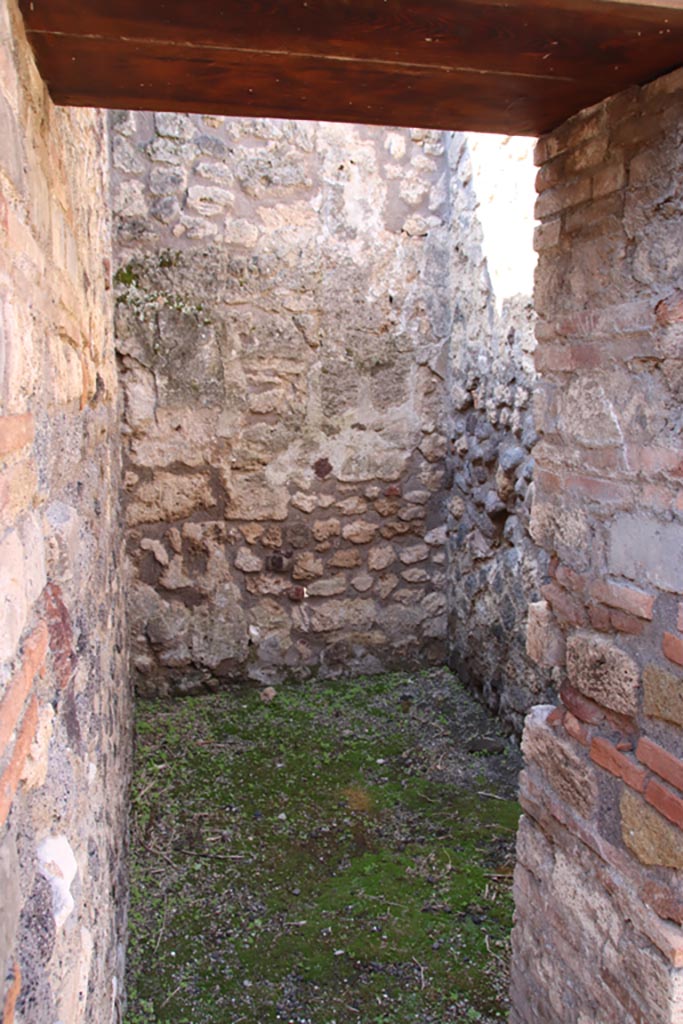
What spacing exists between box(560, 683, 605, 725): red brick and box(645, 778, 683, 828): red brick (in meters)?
0.21

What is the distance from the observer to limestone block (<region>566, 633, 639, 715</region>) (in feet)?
5.64

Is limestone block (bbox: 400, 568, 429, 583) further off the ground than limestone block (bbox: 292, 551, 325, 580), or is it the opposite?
limestone block (bbox: 292, 551, 325, 580)

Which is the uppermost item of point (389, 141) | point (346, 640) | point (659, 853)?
point (389, 141)

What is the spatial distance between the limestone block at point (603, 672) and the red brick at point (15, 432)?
127 cm

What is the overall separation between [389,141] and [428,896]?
3.44 meters

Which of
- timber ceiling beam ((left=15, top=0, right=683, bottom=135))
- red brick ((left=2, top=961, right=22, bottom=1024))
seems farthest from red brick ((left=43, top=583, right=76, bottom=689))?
timber ceiling beam ((left=15, top=0, right=683, bottom=135))

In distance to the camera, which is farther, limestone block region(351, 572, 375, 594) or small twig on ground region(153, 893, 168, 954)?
limestone block region(351, 572, 375, 594)

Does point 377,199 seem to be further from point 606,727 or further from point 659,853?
point 659,853

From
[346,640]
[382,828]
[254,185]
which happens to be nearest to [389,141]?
[254,185]

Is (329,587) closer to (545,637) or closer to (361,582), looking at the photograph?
(361,582)

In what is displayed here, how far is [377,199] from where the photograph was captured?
162 inches

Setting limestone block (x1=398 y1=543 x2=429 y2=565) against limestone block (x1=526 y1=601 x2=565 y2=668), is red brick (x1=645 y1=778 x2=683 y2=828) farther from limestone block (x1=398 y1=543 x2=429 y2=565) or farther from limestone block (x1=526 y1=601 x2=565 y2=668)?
limestone block (x1=398 y1=543 x2=429 y2=565)

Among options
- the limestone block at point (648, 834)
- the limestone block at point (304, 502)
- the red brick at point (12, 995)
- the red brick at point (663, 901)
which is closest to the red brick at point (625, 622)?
the limestone block at point (648, 834)

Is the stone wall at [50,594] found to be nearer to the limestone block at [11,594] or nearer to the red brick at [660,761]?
the limestone block at [11,594]
